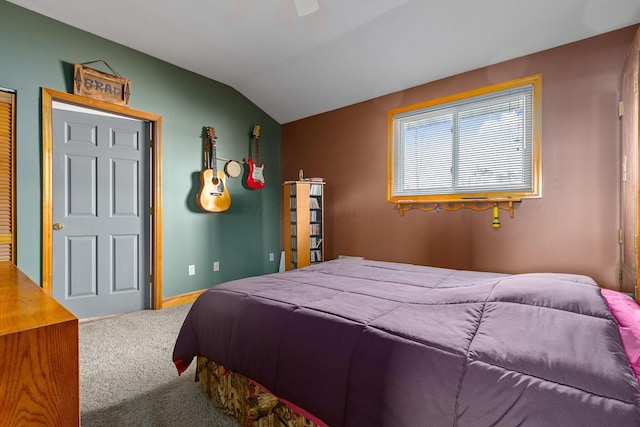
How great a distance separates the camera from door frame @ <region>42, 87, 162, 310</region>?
8.48ft

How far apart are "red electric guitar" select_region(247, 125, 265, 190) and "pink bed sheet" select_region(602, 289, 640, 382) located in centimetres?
353

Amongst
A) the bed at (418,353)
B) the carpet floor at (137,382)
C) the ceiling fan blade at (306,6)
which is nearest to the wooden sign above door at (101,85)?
the ceiling fan blade at (306,6)

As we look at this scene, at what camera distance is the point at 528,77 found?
276 cm

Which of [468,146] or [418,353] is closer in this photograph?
[418,353]

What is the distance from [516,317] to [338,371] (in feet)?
1.99

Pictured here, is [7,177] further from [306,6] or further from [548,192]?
[548,192]

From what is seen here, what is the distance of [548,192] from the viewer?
8.77 ft

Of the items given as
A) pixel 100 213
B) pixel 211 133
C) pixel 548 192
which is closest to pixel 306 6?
pixel 211 133

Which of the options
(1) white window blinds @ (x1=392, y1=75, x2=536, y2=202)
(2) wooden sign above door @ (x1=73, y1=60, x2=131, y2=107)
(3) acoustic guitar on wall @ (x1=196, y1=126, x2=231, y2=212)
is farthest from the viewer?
(3) acoustic guitar on wall @ (x1=196, y1=126, x2=231, y2=212)

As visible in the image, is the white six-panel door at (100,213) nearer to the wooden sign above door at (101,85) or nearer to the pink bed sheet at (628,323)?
the wooden sign above door at (101,85)

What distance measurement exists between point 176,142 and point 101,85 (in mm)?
817

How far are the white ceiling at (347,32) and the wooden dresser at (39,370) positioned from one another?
8.82ft

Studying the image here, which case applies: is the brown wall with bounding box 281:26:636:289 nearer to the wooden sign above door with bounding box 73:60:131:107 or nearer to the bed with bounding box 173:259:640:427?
the bed with bounding box 173:259:640:427

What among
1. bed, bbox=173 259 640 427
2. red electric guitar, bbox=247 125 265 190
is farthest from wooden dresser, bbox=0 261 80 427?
red electric guitar, bbox=247 125 265 190
